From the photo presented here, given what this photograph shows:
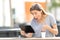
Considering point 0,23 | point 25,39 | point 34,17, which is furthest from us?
point 0,23

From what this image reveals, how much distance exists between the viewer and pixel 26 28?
6.92ft

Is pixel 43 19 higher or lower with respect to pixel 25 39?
higher

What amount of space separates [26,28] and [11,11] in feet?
6.26

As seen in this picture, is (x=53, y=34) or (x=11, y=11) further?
(x=11, y=11)

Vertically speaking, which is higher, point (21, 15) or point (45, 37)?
point (21, 15)

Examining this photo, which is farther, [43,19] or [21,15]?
[21,15]

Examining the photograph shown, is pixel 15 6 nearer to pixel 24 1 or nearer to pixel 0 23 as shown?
pixel 24 1

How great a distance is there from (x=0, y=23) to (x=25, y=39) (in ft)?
7.16

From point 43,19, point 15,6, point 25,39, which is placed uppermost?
point 15,6

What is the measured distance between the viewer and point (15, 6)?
4027mm

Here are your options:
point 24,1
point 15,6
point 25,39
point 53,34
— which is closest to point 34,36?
point 25,39

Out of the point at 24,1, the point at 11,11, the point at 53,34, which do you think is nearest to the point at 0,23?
the point at 11,11

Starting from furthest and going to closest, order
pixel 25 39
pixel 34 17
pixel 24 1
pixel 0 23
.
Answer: pixel 0 23, pixel 24 1, pixel 34 17, pixel 25 39

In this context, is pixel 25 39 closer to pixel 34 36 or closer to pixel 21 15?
pixel 34 36
